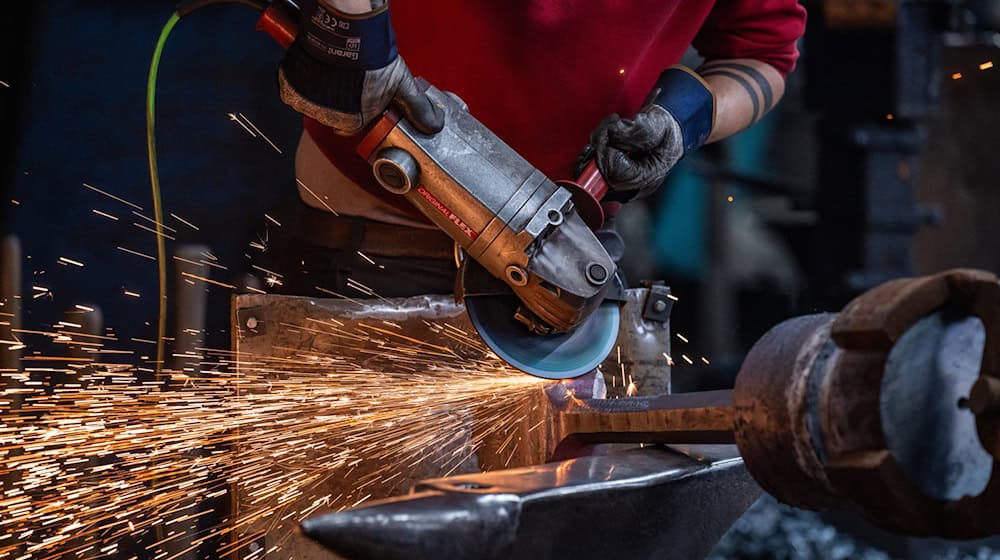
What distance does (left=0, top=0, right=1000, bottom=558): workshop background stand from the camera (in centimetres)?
299

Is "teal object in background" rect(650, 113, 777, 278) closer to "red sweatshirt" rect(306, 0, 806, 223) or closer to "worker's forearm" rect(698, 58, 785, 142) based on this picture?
"worker's forearm" rect(698, 58, 785, 142)

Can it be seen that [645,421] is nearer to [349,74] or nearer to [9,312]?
[349,74]

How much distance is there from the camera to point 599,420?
1695 millimetres

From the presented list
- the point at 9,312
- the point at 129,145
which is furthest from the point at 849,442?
the point at 129,145

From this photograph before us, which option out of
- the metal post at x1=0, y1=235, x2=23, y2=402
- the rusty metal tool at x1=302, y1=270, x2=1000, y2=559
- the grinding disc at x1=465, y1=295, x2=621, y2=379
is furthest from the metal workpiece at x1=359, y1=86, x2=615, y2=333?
the metal post at x1=0, y1=235, x2=23, y2=402

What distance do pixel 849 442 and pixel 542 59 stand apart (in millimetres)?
1227

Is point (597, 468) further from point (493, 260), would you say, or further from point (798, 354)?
point (493, 260)

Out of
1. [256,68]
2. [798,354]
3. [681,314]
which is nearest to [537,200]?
[798,354]

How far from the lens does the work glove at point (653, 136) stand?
1939 millimetres

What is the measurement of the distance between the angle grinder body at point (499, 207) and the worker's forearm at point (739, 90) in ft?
1.94

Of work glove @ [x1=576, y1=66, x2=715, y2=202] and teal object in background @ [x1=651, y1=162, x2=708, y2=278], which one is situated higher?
teal object in background @ [x1=651, y1=162, x2=708, y2=278]

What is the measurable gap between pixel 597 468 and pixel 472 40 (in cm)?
100

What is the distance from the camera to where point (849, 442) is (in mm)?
1101

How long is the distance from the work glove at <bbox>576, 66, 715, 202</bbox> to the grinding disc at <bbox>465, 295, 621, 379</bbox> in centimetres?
26
